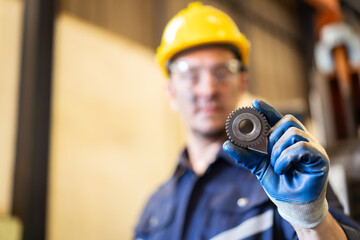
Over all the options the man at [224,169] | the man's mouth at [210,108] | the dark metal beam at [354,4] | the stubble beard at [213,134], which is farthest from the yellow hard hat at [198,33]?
the dark metal beam at [354,4]

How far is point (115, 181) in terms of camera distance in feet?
12.1

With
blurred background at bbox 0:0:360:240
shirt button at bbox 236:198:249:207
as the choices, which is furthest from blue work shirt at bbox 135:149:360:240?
blurred background at bbox 0:0:360:240

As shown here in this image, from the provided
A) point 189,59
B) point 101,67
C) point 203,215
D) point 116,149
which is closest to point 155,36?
point 101,67

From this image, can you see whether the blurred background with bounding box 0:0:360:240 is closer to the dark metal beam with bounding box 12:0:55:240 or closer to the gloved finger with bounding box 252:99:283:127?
the dark metal beam with bounding box 12:0:55:240

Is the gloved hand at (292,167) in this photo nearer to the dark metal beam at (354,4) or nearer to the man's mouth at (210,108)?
the man's mouth at (210,108)

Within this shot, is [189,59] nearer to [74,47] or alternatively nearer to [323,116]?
[323,116]

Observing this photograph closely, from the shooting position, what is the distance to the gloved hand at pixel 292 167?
91cm

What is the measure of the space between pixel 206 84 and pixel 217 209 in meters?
0.59

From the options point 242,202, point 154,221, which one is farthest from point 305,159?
point 154,221

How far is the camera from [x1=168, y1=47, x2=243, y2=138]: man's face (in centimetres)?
178

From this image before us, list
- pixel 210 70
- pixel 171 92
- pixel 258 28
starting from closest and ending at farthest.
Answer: pixel 210 70
pixel 171 92
pixel 258 28

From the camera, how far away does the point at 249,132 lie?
3.31 ft

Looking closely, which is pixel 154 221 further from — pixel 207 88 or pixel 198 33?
pixel 198 33

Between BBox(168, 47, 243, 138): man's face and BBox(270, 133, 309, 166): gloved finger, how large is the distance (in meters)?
0.82
